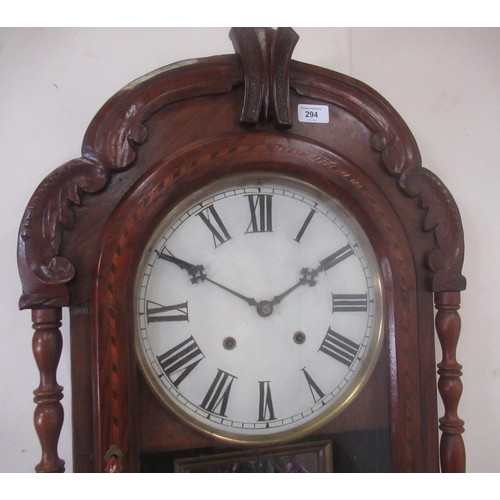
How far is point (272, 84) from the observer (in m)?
0.66

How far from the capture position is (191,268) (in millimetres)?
655

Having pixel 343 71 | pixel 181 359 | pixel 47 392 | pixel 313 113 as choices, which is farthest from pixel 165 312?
pixel 343 71

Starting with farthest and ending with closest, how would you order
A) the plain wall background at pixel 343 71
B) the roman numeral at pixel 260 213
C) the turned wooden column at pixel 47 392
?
the plain wall background at pixel 343 71 → the roman numeral at pixel 260 213 → the turned wooden column at pixel 47 392

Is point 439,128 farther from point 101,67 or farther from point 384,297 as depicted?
point 101,67

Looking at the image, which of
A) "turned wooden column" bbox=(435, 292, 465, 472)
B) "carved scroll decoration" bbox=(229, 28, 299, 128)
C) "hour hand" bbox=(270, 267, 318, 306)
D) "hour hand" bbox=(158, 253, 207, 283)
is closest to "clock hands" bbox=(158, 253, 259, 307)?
"hour hand" bbox=(158, 253, 207, 283)

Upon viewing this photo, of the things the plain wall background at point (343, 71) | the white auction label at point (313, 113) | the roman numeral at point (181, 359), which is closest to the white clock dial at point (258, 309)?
the roman numeral at point (181, 359)

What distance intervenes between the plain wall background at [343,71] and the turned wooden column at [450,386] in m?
0.24

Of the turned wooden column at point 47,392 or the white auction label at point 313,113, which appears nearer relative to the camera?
the turned wooden column at point 47,392

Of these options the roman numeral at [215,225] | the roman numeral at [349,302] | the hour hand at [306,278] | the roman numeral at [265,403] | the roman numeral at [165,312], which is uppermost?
the roman numeral at [215,225]

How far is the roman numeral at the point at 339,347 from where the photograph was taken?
68 cm

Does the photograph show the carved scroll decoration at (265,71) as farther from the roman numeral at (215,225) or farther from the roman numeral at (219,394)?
the roman numeral at (219,394)

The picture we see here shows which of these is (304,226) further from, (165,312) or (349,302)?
(165,312)

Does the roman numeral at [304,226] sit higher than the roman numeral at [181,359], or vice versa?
the roman numeral at [304,226]

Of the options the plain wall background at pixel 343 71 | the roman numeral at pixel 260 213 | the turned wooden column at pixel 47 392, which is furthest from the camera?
the plain wall background at pixel 343 71
